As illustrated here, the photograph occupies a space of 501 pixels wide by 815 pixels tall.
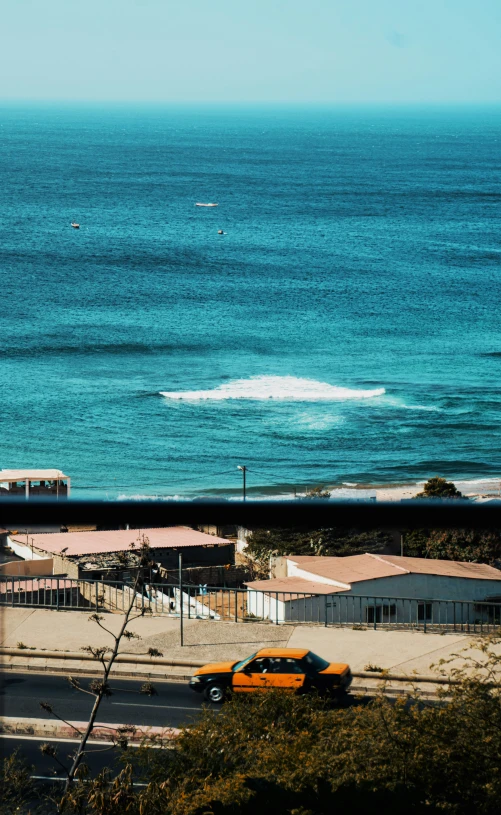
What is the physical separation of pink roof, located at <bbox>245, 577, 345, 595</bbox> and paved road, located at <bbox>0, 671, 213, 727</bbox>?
3.42 m

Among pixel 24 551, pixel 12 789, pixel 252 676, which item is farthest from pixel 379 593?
pixel 12 789

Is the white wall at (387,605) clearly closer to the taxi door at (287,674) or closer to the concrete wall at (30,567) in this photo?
the concrete wall at (30,567)

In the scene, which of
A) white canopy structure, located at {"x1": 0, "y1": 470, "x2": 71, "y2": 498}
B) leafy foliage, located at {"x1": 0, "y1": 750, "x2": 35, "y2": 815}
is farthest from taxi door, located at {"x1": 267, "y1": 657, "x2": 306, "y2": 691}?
white canopy structure, located at {"x1": 0, "y1": 470, "x2": 71, "y2": 498}

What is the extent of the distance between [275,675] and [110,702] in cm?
171

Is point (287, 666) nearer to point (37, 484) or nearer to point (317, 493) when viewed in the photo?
point (37, 484)

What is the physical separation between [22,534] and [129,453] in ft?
27.5

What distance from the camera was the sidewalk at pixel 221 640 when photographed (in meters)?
10.3

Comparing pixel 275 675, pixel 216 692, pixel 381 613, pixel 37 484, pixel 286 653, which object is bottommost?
pixel 37 484

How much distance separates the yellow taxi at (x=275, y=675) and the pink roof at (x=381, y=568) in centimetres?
511

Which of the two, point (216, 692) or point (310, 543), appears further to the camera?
point (310, 543)

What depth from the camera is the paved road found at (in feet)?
26.5

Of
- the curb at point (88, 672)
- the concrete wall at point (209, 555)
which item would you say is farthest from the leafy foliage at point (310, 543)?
the curb at point (88, 672)

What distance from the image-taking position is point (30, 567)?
14297 millimetres

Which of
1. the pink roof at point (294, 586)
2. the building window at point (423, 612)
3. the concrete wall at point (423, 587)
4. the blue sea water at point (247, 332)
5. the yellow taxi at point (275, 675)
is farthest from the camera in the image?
the blue sea water at point (247, 332)
